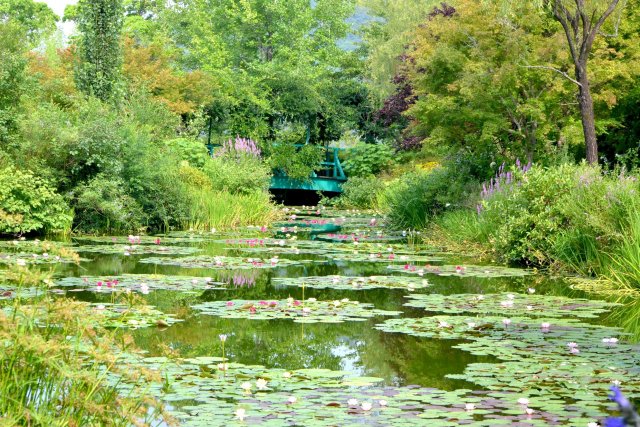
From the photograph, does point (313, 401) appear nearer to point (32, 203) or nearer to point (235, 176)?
point (32, 203)

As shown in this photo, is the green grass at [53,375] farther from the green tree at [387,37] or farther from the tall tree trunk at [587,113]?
the green tree at [387,37]

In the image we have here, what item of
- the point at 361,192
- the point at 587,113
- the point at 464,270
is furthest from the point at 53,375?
the point at 361,192

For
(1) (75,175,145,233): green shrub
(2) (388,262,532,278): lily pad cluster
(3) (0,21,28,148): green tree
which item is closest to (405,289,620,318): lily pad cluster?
(2) (388,262,532,278): lily pad cluster

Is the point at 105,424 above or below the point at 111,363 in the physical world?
below

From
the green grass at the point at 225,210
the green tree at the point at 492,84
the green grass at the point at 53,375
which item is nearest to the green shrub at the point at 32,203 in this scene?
the green grass at the point at 225,210

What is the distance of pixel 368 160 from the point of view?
3362cm

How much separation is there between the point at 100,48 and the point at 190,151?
3.49 meters

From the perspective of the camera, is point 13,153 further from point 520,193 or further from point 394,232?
point 520,193

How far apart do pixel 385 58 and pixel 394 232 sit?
2291cm

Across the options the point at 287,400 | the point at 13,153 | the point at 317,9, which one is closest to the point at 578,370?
the point at 287,400

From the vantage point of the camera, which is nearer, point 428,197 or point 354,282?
point 354,282

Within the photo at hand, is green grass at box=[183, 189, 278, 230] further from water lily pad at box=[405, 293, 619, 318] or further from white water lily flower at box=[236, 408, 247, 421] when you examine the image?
white water lily flower at box=[236, 408, 247, 421]

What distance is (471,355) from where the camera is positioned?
620cm

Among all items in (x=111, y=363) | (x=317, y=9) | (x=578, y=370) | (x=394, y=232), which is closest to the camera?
(x=111, y=363)
